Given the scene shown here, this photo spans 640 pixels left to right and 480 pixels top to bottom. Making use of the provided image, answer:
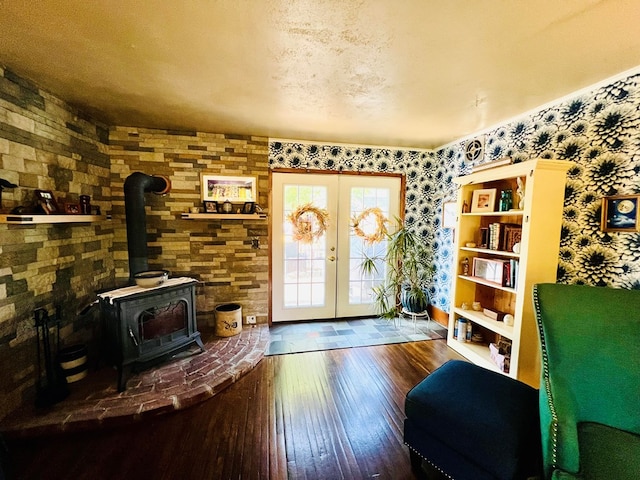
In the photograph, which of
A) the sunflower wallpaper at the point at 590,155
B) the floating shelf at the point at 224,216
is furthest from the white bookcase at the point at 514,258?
the floating shelf at the point at 224,216

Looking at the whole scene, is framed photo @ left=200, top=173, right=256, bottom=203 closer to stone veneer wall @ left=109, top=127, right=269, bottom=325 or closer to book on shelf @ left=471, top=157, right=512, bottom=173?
stone veneer wall @ left=109, top=127, right=269, bottom=325

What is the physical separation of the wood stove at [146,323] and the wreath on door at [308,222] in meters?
1.38

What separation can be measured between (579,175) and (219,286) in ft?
11.8

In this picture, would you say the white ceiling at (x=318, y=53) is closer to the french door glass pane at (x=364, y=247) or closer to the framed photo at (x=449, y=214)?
the framed photo at (x=449, y=214)

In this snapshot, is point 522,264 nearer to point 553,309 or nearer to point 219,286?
point 553,309

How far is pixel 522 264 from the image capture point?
2.25 metres

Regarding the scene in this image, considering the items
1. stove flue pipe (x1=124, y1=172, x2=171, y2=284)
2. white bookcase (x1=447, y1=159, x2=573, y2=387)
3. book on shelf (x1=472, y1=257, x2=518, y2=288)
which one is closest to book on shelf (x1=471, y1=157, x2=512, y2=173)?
white bookcase (x1=447, y1=159, x2=573, y2=387)

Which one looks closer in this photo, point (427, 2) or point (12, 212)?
point (427, 2)

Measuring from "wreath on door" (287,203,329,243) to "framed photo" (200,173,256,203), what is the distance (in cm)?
58

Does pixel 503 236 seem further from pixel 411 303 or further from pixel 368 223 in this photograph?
pixel 368 223

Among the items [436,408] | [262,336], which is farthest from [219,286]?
[436,408]

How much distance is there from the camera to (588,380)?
1375 mm

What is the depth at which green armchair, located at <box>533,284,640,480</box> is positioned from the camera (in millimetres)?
1147

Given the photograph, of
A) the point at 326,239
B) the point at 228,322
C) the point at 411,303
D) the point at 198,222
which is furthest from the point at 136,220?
the point at 411,303
